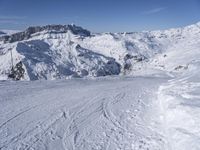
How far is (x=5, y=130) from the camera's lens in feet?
35.9

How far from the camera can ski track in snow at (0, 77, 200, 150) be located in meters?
9.74

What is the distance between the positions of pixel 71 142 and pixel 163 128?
3.90 metres

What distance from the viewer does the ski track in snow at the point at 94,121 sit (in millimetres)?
9742

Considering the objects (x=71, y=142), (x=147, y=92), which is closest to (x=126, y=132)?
(x=71, y=142)

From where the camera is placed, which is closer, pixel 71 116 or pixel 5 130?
pixel 5 130

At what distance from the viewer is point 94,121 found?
12812mm

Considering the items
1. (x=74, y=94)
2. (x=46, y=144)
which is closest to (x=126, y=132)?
(x=46, y=144)

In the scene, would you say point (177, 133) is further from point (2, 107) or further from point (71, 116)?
point (2, 107)

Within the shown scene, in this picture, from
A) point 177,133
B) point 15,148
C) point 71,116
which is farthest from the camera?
point 71,116

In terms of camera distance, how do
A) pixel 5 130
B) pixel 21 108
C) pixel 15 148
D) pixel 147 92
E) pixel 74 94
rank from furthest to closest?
1. pixel 147 92
2. pixel 74 94
3. pixel 21 108
4. pixel 5 130
5. pixel 15 148

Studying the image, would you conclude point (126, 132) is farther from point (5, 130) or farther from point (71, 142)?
point (5, 130)

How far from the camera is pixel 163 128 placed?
1157cm

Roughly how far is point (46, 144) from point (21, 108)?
5.10 m

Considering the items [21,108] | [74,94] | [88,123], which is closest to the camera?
[88,123]
